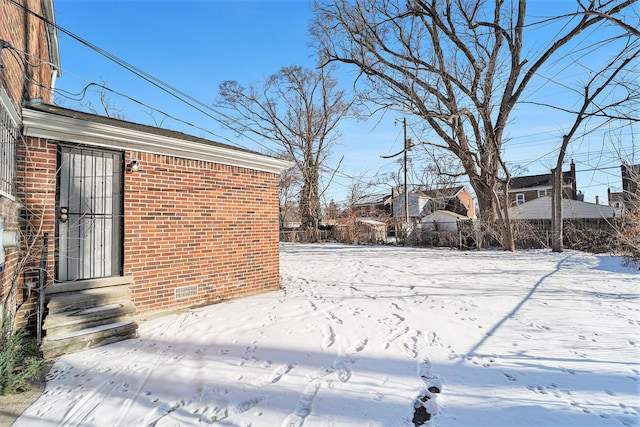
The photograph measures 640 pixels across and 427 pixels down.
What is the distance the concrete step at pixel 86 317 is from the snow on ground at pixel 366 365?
339mm

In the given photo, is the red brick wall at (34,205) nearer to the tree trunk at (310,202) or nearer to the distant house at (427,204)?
the tree trunk at (310,202)

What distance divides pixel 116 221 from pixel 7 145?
1574mm

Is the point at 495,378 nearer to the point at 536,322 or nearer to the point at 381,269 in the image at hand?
the point at 536,322

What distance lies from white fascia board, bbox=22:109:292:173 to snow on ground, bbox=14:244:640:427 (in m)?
2.55

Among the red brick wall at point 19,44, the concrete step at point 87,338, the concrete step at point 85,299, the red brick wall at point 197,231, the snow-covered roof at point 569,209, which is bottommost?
the concrete step at point 87,338

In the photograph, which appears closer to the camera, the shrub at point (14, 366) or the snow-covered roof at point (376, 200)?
the shrub at point (14, 366)

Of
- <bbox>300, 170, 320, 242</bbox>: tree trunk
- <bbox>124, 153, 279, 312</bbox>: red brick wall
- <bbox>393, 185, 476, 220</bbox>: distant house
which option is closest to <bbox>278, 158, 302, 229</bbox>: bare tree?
<bbox>300, 170, 320, 242</bbox>: tree trunk

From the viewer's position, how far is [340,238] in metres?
21.8

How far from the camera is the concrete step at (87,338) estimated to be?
3.40 meters

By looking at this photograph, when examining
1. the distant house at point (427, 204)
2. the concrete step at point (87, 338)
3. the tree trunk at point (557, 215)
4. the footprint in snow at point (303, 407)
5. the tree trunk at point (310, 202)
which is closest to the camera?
the footprint in snow at point (303, 407)

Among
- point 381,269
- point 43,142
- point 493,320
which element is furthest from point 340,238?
point 43,142

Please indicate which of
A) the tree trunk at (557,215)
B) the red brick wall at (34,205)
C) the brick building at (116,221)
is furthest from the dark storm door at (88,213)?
the tree trunk at (557,215)

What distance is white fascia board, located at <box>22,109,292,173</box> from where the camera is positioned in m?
3.76

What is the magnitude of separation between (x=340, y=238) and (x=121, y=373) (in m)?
19.1
